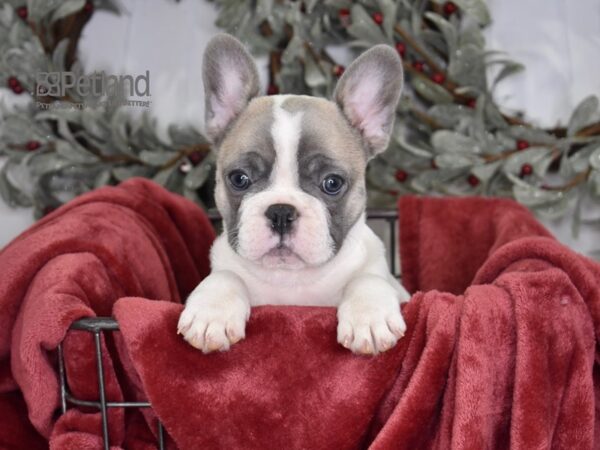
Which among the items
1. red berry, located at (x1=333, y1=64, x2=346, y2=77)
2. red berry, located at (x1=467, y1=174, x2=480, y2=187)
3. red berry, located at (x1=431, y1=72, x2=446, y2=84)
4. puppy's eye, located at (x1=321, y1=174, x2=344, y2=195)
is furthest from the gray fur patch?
red berry, located at (x1=467, y1=174, x2=480, y2=187)

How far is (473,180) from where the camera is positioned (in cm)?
217

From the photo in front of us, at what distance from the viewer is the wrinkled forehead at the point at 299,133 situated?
1.38 meters

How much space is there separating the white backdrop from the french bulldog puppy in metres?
0.73

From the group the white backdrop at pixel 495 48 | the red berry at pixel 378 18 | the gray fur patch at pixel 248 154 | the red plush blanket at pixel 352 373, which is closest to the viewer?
the red plush blanket at pixel 352 373

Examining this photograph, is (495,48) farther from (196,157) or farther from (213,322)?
(213,322)

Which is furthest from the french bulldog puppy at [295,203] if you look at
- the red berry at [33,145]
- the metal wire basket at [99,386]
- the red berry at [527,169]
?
the red berry at [33,145]

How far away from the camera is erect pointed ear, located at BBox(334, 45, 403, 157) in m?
1.49

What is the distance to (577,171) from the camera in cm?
204

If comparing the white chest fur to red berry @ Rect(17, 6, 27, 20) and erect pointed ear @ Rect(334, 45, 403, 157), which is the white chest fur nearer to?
erect pointed ear @ Rect(334, 45, 403, 157)

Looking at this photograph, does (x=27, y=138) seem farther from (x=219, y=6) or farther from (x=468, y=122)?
(x=468, y=122)

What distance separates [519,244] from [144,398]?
→ 724 millimetres

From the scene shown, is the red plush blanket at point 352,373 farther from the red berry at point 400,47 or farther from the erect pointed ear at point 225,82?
the red berry at point 400,47

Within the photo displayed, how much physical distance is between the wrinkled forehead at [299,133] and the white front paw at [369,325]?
0.36 metres

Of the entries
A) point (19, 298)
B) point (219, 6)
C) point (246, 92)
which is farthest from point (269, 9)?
point (19, 298)
